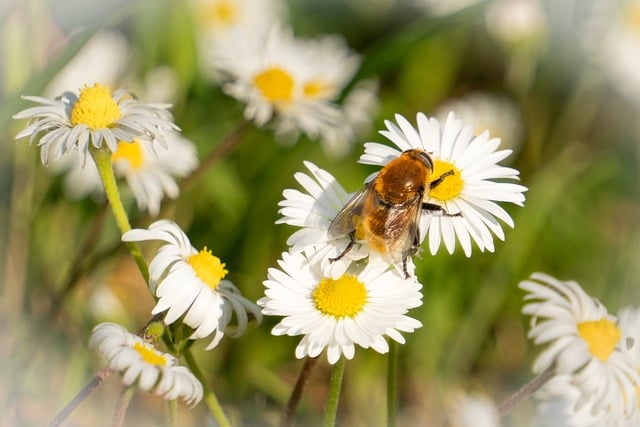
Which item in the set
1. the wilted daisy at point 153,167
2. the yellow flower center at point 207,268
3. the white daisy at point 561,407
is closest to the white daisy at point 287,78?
the wilted daisy at point 153,167

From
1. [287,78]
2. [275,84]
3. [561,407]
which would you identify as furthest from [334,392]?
[287,78]

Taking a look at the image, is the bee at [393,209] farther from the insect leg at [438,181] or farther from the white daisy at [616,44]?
the white daisy at [616,44]

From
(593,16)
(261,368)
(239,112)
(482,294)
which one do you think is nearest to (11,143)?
(239,112)

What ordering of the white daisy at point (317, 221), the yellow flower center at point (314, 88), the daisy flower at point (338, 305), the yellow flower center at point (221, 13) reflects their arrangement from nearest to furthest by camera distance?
the daisy flower at point (338, 305) < the white daisy at point (317, 221) < the yellow flower center at point (314, 88) < the yellow flower center at point (221, 13)

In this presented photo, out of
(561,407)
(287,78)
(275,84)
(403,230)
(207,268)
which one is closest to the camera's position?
(207,268)

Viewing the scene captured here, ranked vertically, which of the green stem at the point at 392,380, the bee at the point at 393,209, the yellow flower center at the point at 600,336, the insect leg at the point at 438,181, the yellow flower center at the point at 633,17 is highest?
the yellow flower center at the point at 633,17

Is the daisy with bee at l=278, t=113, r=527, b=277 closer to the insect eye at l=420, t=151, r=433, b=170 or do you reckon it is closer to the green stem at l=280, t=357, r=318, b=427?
the insect eye at l=420, t=151, r=433, b=170

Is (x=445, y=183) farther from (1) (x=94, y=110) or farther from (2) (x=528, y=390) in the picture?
(1) (x=94, y=110)
